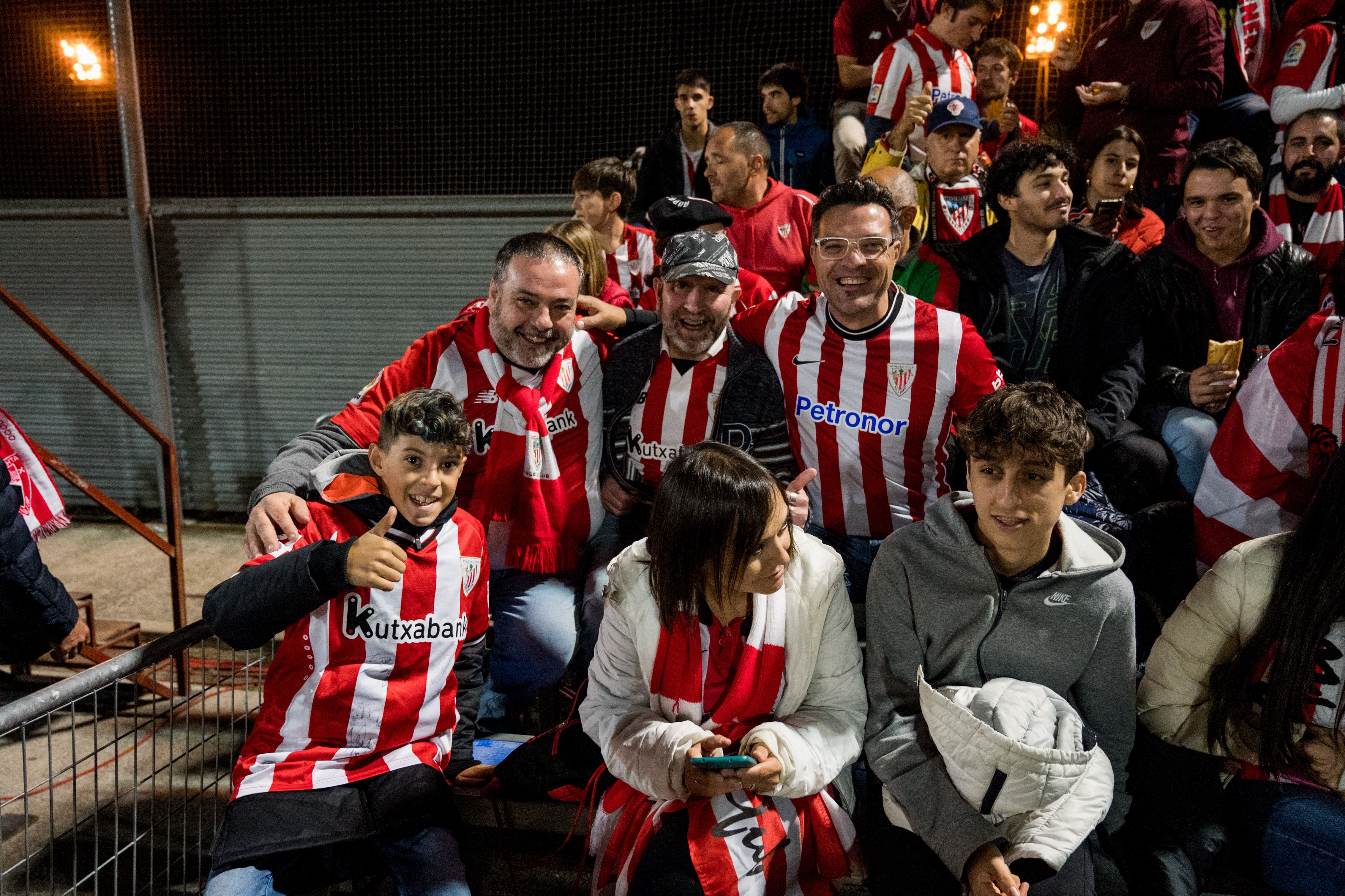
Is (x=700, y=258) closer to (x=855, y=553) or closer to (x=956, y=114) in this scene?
(x=855, y=553)

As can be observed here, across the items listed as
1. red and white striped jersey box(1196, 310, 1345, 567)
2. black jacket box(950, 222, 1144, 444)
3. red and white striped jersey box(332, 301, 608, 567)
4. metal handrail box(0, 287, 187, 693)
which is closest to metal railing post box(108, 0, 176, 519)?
metal handrail box(0, 287, 187, 693)

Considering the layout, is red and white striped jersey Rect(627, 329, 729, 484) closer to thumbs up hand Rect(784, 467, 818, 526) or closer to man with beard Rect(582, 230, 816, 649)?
man with beard Rect(582, 230, 816, 649)

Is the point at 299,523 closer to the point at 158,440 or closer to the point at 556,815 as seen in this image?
the point at 556,815

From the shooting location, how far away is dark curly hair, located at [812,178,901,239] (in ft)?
9.57

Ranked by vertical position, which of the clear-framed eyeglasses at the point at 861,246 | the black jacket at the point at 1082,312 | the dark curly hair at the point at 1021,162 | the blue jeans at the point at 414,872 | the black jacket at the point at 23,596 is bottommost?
the blue jeans at the point at 414,872

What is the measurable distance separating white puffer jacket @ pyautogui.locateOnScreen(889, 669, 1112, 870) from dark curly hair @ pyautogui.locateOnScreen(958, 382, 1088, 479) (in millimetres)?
538

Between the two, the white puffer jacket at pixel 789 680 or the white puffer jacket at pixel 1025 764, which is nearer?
the white puffer jacket at pixel 1025 764

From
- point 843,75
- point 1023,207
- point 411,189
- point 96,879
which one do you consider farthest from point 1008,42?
point 96,879

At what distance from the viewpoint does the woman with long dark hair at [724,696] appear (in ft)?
6.42

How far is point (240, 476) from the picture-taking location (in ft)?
24.7

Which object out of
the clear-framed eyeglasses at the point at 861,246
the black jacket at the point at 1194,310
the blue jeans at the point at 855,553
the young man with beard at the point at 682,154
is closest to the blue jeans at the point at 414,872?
the blue jeans at the point at 855,553

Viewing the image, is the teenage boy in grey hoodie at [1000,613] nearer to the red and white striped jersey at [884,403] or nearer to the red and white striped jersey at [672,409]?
the red and white striped jersey at [884,403]

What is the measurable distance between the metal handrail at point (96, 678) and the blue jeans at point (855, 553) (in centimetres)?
191

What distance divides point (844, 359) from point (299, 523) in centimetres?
185
